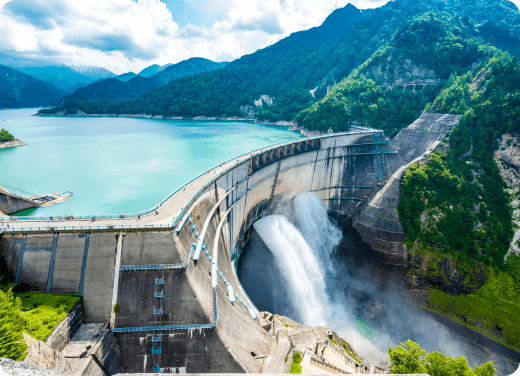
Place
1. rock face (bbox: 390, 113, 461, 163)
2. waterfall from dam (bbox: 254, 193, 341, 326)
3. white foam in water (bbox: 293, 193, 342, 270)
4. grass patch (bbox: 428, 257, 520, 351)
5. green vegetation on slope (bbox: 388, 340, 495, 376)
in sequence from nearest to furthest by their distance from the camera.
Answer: green vegetation on slope (bbox: 388, 340, 495, 376), grass patch (bbox: 428, 257, 520, 351), waterfall from dam (bbox: 254, 193, 341, 326), white foam in water (bbox: 293, 193, 342, 270), rock face (bbox: 390, 113, 461, 163)

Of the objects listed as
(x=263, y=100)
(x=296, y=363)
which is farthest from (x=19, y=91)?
(x=296, y=363)

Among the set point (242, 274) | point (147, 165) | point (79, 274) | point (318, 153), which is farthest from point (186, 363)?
point (147, 165)

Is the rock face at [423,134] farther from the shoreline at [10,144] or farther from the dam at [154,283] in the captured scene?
the shoreline at [10,144]

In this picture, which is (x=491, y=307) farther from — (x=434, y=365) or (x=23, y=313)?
(x=23, y=313)

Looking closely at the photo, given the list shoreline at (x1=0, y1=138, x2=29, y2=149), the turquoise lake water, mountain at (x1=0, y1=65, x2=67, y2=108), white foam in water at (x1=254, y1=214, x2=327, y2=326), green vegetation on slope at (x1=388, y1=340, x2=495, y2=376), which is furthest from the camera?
mountain at (x1=0, y1=65, x2=67, y2=108)

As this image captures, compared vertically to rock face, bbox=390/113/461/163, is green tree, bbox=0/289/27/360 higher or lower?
lower

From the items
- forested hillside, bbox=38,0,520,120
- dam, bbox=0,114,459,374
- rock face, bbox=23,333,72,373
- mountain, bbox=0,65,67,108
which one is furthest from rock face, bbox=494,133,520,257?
mountain, bbox=0,65,67,108

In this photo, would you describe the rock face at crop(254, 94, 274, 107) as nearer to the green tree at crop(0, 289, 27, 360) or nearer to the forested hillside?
the forested hillside

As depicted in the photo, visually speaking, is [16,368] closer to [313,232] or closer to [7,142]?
[313,232]
